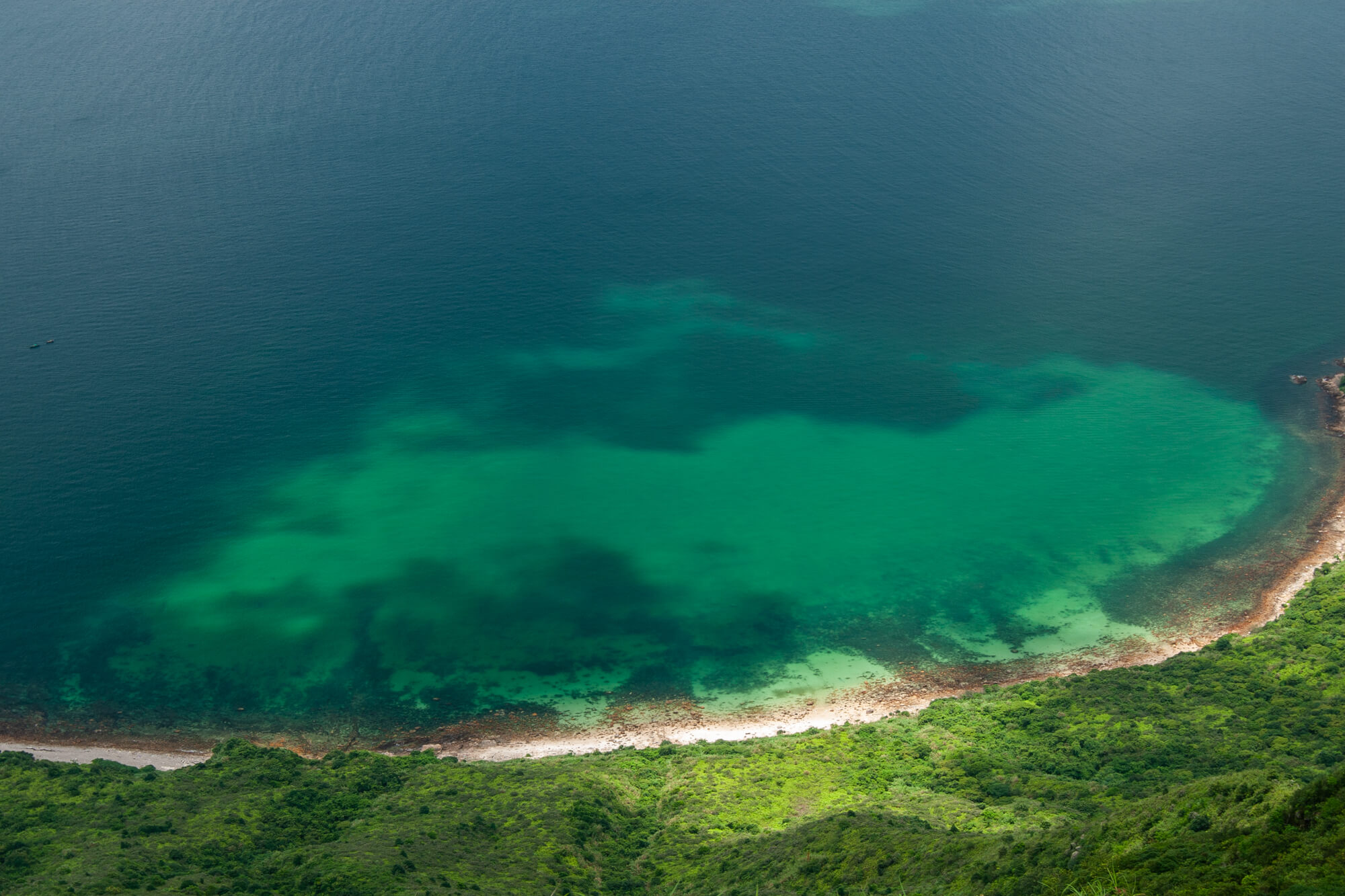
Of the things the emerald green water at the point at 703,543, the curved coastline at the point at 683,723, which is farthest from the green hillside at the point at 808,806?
the emerald green water at the point at 703,543

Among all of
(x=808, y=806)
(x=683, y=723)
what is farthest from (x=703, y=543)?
(x=808, y=806)

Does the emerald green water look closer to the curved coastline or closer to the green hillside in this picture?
the curved coastline

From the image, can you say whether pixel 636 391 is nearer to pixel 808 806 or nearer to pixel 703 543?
pixel 703 543

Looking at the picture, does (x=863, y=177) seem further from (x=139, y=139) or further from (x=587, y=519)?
(x=139, y=139)

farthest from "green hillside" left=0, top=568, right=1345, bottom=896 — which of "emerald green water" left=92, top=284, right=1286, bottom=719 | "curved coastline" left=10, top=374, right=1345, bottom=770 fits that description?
"emerald green water" left=92, top=284, right=1286, bottom=719

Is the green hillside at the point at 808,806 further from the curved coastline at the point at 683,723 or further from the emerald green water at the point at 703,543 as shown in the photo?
the emerald green water at the point at 703,543

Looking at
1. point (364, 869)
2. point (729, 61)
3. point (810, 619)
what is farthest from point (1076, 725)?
point (729, 61)
